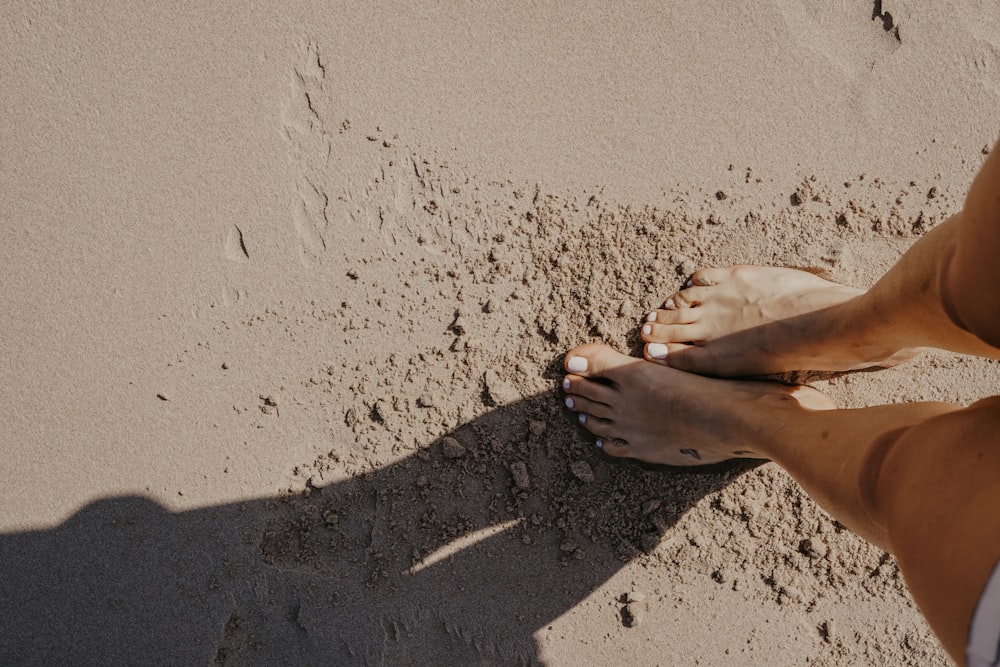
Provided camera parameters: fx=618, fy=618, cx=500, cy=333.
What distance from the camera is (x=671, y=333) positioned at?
1742 millimetres

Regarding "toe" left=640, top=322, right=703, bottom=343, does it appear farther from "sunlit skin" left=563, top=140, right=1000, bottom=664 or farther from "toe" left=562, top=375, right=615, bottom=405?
"toe" left=562, top=375, right=615, bottom=405

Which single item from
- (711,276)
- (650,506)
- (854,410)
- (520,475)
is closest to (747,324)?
(711,276)

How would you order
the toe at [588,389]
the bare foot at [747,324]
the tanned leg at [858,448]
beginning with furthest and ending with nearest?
the toe at [588,389] → the bare foot at [747,324] → the tanned leg at [858,448]

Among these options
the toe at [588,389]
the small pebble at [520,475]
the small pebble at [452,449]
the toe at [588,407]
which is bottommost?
the small pebble at [520,475]

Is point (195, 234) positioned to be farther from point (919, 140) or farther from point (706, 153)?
point (919, 140)

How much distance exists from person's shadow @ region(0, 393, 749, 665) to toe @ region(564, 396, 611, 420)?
52 millimetres

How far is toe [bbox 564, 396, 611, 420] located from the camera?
1721mm

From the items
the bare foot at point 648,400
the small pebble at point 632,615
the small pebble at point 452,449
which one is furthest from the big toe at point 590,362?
the small pebble at point 632,615

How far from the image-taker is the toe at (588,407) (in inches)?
67.7

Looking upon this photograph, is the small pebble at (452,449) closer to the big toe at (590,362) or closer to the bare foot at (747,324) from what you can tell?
the big toe at (590,362)

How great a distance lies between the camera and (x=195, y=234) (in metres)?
1.79

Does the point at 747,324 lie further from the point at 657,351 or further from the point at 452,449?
the point at 452,449

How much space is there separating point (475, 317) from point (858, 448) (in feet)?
3.26

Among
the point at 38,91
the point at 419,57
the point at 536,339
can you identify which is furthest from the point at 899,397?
the point at 38,91
